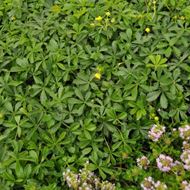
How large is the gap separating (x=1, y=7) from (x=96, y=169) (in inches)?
54.1

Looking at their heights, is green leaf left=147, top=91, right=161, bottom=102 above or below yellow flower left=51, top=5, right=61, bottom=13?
below

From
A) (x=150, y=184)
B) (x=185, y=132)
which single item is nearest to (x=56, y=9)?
(x=185, y=132)

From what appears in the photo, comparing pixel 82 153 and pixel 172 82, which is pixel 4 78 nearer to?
pixel 82 153

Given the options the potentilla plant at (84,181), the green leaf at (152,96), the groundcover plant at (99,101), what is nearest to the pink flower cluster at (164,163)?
the groundcover plant at (99,101)

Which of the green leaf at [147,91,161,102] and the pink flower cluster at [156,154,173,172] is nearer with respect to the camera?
the pink flower cluster at [156,154,173,172]

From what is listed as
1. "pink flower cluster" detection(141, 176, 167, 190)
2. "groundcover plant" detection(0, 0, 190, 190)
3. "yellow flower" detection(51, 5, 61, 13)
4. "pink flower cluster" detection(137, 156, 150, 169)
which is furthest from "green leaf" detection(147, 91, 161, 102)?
"yellow flower" detection(51, 5, 61, 13)

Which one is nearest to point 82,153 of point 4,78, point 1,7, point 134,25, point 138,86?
point 138,86

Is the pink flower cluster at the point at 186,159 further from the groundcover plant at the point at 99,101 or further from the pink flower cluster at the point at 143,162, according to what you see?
the pink flower cluster at the point at 143,162

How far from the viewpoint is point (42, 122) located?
2391 mm

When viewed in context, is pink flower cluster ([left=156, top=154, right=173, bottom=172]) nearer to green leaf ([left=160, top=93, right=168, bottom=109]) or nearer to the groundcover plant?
the groundcover plant

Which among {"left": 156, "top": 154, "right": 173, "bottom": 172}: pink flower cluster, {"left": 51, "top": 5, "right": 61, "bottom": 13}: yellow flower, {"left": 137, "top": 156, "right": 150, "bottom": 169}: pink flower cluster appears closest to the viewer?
{"left": 156, "top": 154, "right": 173, "bottom": 172}: pink flower cluster

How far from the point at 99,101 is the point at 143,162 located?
16.5 inches

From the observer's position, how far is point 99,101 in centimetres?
242

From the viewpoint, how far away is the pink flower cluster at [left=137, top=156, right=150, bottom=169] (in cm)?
224
